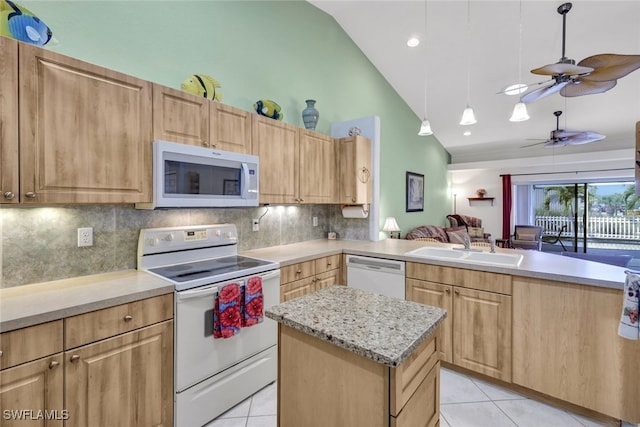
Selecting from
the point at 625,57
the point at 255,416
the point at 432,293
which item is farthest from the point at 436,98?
the point at 255,416

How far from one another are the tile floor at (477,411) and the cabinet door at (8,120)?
→ 1703 millimetres

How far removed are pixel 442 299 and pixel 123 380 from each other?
2.21 m

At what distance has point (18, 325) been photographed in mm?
1150

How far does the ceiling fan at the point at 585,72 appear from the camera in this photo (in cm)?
248

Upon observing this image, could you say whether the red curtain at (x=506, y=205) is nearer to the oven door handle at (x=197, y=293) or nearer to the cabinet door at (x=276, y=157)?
the cabinet door at (x=276, y=157)

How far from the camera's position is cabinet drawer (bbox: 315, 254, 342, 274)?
272 cm

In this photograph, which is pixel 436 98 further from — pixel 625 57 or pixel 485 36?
pixel 625 57

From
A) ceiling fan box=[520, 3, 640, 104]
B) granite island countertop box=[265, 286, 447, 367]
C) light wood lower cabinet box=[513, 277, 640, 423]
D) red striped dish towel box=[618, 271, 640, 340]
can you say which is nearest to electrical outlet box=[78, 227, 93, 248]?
granite island countertop box=[265, 286, 447, 367]

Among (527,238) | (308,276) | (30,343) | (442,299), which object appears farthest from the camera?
(527,238)

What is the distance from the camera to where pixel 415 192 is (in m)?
5.91

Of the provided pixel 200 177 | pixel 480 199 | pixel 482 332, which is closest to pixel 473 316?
pixel 482 332

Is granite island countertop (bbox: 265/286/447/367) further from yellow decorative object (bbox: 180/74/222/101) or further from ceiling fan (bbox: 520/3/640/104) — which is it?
ceiling fan (bbox: 520/3/640/104)

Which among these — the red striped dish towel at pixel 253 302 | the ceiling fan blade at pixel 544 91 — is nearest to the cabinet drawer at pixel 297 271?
the red striped dish towel at pixel 253 302

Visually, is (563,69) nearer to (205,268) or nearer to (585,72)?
(585,72)
